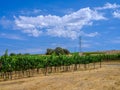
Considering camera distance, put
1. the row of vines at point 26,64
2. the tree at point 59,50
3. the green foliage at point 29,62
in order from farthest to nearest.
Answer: the tree at point 59,50 < the row of vines at point 26,64 < the green foliage at point 29,62

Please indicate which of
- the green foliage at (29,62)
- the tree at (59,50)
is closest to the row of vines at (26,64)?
the green foliage at (29,62)

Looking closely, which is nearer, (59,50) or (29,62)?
(29,62)

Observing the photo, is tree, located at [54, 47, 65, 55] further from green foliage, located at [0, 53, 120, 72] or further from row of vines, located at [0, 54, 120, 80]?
row of vines, located at [0, 54, 120, 80]

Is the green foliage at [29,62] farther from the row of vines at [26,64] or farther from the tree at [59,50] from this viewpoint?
the tree at [59,50]

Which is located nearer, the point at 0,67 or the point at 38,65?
the point at 0,67

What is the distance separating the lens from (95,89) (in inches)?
1300

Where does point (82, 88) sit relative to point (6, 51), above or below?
below

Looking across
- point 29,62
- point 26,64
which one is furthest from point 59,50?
point 26,64

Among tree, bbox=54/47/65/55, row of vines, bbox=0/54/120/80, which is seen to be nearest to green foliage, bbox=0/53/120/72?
row of vines, bbox=0/54/120/80

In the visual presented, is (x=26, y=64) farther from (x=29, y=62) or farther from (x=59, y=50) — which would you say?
(x=59, y=50)

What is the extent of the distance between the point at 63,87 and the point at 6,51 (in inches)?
1086

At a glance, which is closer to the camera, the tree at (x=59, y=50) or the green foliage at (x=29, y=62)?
the green foliage at (x=29, y=62)

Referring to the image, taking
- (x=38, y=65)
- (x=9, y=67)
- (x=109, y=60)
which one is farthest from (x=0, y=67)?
(x=109, y=60)

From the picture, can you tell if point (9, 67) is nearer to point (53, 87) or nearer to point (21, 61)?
point (21, 61)
